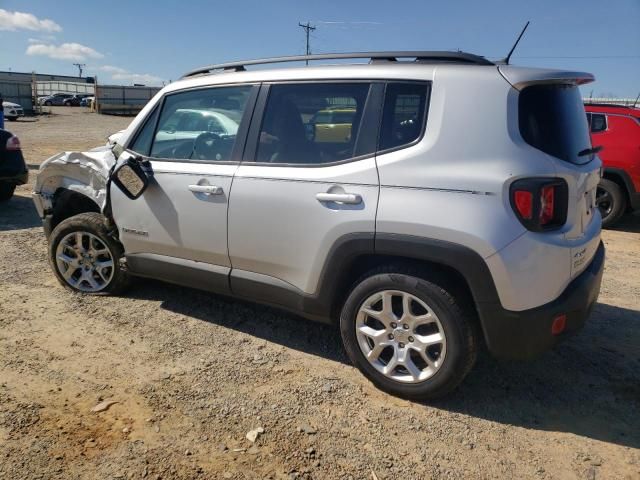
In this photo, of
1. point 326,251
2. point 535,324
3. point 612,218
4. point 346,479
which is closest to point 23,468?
point 346,479

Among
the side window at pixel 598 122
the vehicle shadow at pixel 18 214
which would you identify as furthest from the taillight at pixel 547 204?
the vehicle shadow at pixel 18 214

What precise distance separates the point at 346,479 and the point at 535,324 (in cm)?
120

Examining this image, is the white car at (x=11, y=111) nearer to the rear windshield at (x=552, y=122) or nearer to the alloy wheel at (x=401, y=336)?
the alloy wheel at (x=401, y=336)

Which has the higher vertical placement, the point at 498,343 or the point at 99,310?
the point at 498,343

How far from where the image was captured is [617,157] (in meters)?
7.39

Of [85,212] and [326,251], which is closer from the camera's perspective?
[326,251]

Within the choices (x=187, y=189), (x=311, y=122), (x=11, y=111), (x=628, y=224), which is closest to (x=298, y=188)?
(x=311, y=122)

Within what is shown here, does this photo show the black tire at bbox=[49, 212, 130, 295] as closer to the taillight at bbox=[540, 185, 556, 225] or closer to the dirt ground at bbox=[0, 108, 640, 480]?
the dirt ground at bbox=[0, 108, 640, 480]

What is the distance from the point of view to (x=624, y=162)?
24.1 ft

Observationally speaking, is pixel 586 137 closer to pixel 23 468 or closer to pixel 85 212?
pixel 23 468

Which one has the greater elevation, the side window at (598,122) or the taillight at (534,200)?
the side window at (598,122)

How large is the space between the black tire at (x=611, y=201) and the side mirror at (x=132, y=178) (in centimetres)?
642

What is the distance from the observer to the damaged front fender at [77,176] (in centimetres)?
422

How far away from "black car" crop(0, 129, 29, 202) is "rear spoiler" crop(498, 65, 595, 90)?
23.2ft
